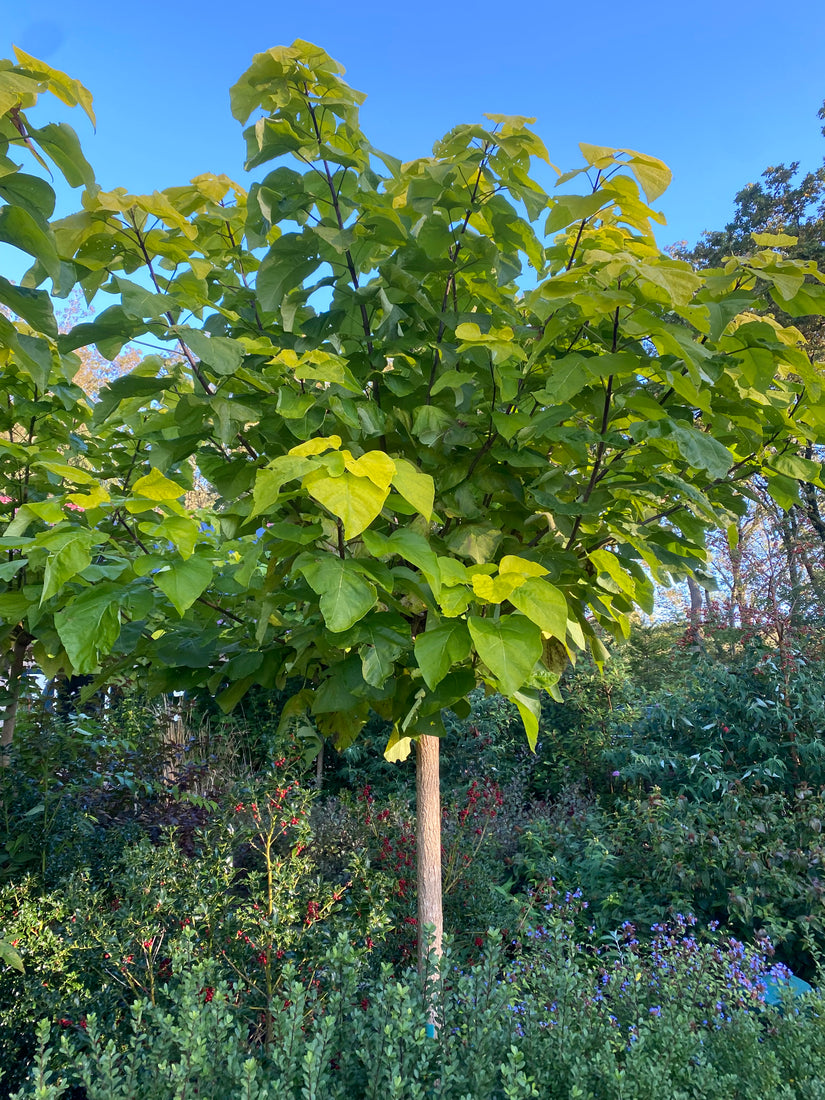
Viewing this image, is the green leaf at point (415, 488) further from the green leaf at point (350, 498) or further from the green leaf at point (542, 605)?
the green leaf at point (542, 605)

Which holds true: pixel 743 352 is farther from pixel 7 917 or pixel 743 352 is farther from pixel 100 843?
pixel 100 843

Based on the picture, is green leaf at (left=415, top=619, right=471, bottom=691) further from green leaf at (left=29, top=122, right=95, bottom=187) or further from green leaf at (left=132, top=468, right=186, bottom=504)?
green leaf at (left=29, top=122, right=95, bottom=187)

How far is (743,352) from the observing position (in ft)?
4.74

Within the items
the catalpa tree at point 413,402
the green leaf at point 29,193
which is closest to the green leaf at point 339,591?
the catalpa tree at point 413,402

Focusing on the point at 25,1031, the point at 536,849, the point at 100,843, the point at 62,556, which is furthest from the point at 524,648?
the point at 536,849

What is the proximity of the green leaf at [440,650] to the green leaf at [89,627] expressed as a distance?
0.55 meters

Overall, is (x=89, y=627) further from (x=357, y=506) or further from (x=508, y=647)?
(x=508, y=647)

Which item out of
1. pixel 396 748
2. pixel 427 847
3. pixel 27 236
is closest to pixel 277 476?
pixel 27 236

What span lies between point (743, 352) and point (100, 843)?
11.9ft

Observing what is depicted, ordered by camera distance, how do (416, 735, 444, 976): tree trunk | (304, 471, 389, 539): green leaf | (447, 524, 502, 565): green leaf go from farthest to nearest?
(416, 735, 444, 976): tree trunk < (447, 524, 502, 565): green leaf < (304, 471, 389, 539): green leaf

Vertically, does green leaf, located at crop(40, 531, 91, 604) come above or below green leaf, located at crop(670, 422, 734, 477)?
below

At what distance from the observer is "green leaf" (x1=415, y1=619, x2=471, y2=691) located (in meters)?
1.18

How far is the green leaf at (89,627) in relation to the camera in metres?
1.23

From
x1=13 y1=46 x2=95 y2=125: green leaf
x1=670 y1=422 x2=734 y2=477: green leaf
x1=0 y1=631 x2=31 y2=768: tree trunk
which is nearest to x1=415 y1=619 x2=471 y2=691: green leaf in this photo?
x1=670 y1=422 x2=734 y2=477: green leaf
